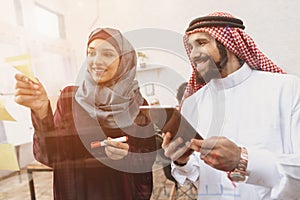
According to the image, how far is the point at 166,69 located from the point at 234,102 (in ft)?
0.74

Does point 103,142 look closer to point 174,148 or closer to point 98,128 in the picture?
point 98,128

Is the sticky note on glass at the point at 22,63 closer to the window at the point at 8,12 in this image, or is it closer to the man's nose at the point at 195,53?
the window at the point at 8,12

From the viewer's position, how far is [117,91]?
0.63 m

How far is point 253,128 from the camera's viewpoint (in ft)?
2.00

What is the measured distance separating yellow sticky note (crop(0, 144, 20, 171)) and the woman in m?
0.15

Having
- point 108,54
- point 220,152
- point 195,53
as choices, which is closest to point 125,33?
point 108,54

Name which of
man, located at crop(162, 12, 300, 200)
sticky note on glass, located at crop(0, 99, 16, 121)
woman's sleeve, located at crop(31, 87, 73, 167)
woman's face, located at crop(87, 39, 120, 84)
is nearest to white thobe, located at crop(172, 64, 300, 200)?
man, located at crop(162, 12, 300, 200)

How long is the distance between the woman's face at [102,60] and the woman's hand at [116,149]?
0.19m

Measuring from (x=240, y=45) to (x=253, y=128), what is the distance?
234 millimetres

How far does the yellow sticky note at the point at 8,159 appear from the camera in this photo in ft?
2.50

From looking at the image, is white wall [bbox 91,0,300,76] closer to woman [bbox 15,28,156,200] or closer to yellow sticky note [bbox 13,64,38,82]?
woman [bbox 15,28,156,200]

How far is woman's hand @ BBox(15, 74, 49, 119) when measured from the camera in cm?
60

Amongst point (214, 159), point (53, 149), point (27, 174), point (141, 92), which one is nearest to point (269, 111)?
point (214, 159)

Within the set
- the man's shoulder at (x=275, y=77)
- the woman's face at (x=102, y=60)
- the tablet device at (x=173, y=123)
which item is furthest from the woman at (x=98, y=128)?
the man's shoulder at (x=275, y=77)
